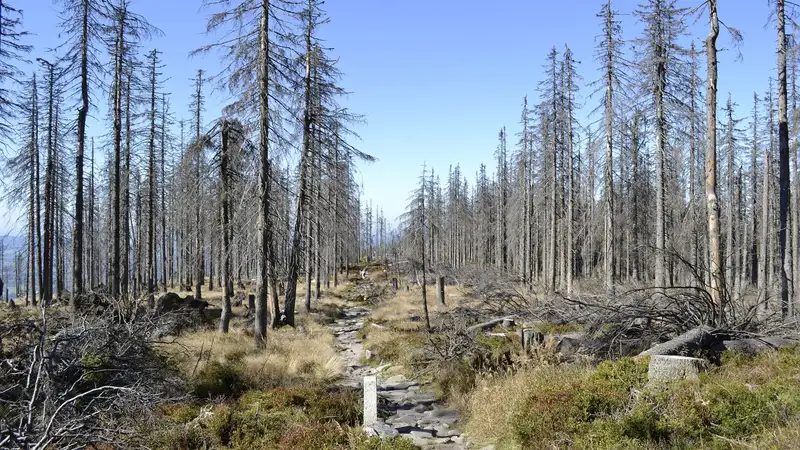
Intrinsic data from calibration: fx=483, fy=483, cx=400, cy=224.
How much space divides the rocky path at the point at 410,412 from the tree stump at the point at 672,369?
2867mm

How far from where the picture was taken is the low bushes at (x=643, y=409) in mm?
5355

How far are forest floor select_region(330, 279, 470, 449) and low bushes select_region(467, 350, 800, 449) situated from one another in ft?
1.69

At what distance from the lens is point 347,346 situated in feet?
52.3

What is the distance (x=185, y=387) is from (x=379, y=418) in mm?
3745

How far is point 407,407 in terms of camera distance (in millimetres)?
9219

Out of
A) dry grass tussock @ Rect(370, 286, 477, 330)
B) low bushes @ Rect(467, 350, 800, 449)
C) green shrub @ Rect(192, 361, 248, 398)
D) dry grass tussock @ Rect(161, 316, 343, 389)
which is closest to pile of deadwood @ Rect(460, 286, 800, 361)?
low bushes @ Rect(467, 350, 800, 449)

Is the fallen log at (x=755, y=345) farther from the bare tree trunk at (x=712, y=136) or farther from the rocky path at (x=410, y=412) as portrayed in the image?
the rocky path at (x=410, y=412)

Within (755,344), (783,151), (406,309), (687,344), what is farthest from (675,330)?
(406,309)

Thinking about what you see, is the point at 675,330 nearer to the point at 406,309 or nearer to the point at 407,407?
the point at 407,407

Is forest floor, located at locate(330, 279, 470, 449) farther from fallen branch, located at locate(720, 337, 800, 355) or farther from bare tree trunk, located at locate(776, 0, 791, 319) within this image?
bare tree trunk, located at locate(776, 0, 791, 319)

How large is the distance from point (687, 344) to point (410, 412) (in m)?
4.92

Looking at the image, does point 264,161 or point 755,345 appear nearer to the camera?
point 755,345

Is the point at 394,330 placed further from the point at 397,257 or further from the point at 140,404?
the point at 397,257

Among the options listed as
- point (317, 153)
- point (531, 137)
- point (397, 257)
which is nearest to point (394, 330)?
point (317, 153)
